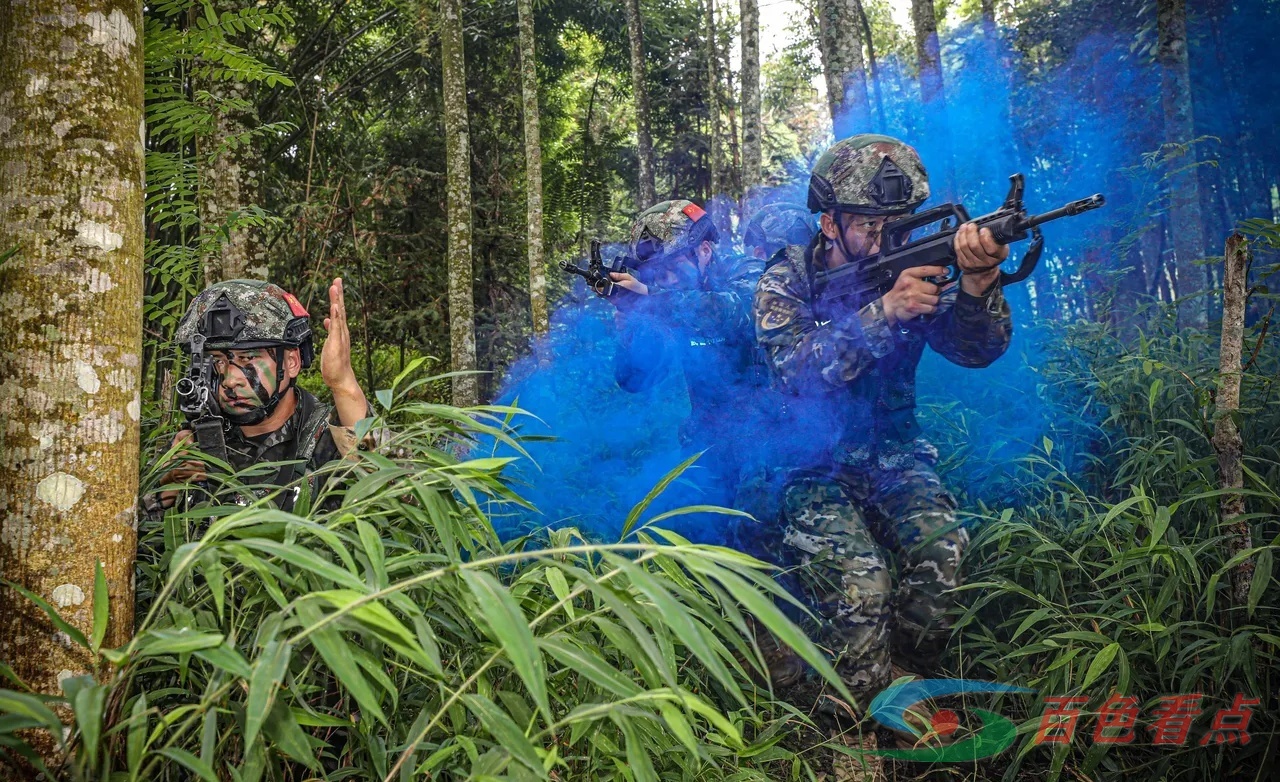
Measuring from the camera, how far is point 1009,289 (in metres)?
10.5

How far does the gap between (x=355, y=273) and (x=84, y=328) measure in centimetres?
761

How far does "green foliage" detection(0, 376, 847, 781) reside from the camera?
1202 millimetres

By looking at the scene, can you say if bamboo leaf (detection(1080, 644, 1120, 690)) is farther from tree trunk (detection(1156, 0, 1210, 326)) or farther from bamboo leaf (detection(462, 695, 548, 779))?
tree trunk (detection(1156, 0, 1210, 326))

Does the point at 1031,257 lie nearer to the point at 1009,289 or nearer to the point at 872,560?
the point at 872,560

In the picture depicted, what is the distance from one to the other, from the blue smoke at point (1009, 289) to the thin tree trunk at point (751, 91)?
1.77 meters

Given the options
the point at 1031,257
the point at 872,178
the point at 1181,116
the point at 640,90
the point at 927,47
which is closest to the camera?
the point at 1031,257

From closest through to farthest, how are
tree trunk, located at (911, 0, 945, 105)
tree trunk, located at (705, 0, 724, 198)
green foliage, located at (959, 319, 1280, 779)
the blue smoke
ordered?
green foliage, located at (959, 319, 1280, 779) < the blue smoke < tree trunk, located at (911, 0, 945, 105) < tree trunk, located at (705, 0, 724, 198)

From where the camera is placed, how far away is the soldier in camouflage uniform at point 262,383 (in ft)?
10.0

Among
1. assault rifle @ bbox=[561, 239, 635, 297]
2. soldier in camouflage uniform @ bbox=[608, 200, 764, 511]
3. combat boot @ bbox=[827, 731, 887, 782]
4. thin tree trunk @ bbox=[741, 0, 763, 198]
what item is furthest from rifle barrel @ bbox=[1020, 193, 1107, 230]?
thin tree trunk @ bbox=[741, 0, 763, 198]

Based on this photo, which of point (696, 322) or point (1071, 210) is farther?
point (696, 322)

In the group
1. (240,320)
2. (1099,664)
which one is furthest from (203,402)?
(1099,664)

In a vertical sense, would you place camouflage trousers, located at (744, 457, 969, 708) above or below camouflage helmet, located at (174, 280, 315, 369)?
below

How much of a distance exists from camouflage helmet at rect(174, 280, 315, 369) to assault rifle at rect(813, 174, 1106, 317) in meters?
2.44

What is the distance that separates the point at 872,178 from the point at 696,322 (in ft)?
4.29
